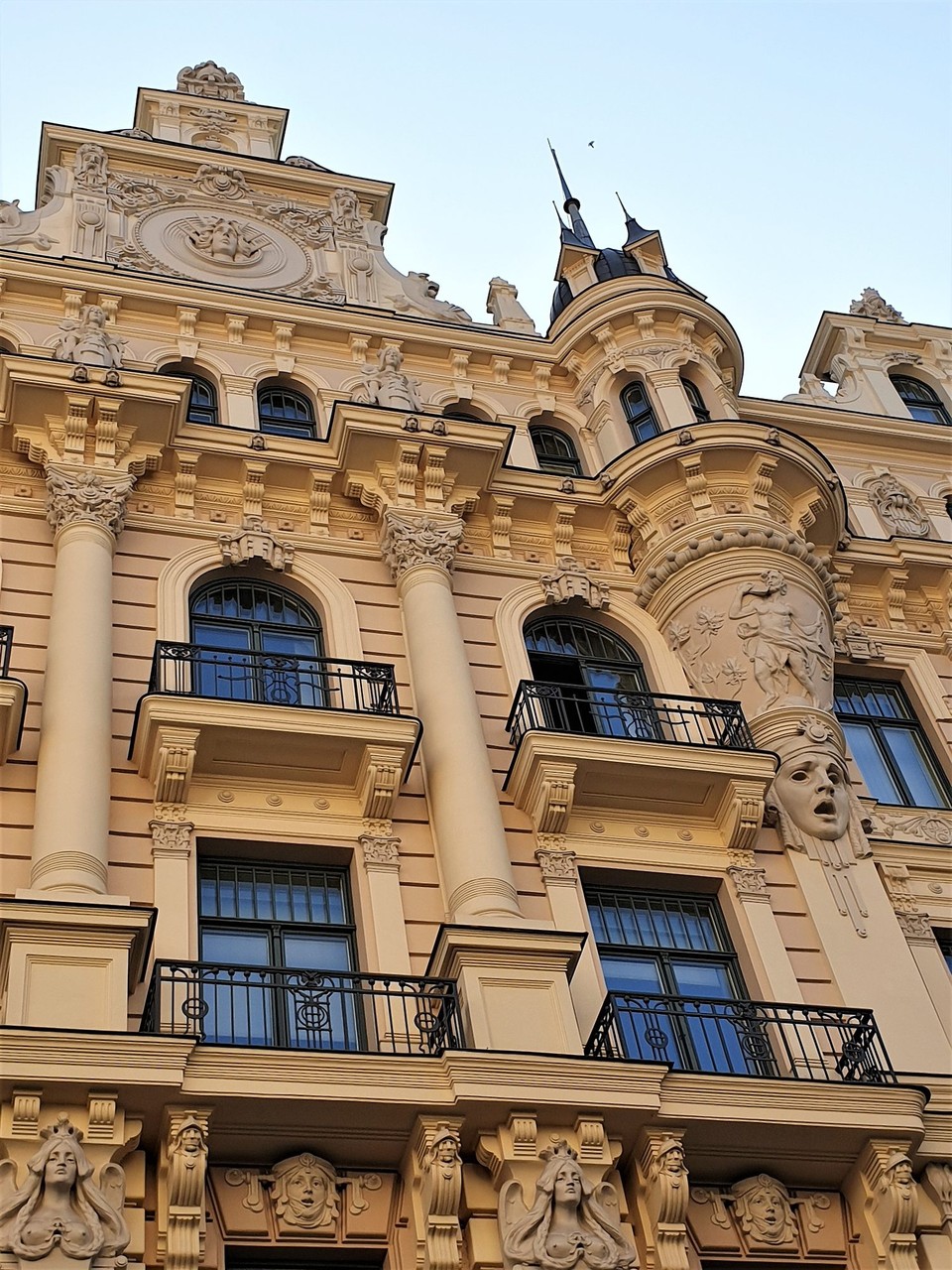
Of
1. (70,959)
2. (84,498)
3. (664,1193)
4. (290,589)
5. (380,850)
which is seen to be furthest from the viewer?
(290,589)

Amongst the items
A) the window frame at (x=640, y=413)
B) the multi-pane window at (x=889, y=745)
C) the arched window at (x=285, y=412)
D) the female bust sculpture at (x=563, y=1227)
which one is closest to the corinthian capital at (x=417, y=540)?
the arched window at (x=285, y=412)

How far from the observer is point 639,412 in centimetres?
2434

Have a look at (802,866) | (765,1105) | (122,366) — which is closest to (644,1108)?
(765,1105)

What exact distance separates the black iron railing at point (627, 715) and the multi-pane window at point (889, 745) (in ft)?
9.39

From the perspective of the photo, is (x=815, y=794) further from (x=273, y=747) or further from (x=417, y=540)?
(x=273, y=747)

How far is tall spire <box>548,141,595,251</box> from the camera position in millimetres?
28570

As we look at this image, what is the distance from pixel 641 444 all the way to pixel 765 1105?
34.2 feet

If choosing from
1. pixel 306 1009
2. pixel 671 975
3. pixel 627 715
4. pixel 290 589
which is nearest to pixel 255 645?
pixel 290 589

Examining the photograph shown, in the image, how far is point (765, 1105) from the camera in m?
14.3

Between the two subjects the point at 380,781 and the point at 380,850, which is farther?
the point at 380,781

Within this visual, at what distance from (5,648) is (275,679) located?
3111 mm

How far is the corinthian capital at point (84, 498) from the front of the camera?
19.0 metres

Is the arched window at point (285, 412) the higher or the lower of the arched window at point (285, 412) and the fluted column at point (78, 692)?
the higher

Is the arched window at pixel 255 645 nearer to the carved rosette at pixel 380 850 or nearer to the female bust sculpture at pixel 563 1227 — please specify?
the carved rosette at pixel 380 850
